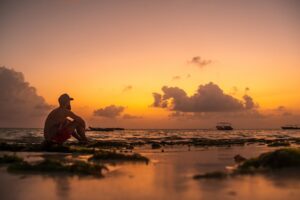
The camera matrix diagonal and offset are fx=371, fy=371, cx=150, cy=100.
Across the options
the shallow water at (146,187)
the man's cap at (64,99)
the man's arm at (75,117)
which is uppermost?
the man's cap at (64,99)

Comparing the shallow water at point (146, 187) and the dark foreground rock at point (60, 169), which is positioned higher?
the dark foreground rock at point (60, 169)

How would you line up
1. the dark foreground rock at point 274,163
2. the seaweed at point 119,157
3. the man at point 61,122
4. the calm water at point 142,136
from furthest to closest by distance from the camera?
the calm water at point 142,136 → the man at point 61,122 → the seaweed at point 119,157 → the dark foreground rock at point 274,163

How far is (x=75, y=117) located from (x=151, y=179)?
1628 cm

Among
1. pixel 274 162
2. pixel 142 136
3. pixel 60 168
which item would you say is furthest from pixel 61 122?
pixel 142 136

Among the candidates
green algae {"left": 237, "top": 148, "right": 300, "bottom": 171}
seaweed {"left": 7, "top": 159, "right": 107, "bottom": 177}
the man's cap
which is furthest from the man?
green algae {"left": 237, "top": 148, "right": 300, "bottom": 171}

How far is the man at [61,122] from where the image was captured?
26.9 meters

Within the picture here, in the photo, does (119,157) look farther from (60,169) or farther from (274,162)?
(274,162)

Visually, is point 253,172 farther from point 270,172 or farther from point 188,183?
point 188,183

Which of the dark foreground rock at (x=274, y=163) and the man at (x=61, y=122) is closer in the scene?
the dark foreground rock at (x=274, y=163)

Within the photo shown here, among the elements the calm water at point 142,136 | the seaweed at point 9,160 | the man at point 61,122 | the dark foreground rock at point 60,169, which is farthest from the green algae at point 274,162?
the calm water at point 142,136

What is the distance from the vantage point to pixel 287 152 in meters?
16.2

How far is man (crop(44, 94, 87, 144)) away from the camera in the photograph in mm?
26922

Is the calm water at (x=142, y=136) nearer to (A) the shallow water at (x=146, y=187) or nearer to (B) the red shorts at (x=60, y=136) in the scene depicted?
(B) the red shorts at (x=60, y=136)

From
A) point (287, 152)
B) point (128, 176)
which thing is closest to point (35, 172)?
point (128, 176)
